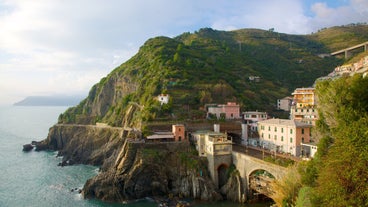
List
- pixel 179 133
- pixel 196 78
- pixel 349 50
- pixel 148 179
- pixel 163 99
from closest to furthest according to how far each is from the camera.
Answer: pixel 148 179
pixel 179 133
pixel 163 99
pixel 196 78
pixel 349 50

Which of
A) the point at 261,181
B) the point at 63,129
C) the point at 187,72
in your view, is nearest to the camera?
the point at 261,181

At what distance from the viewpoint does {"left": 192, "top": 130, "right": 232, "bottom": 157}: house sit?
4438 centimetres

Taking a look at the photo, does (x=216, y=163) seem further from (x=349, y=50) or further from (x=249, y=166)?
(x=349, y=50)

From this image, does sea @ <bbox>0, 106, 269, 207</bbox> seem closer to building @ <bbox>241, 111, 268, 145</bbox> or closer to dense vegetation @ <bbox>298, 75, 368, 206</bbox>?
dense vegetation @ <bbox>298, 75, 368, 206</bbox>

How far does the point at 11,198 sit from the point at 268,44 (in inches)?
4795

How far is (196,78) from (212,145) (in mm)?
34702

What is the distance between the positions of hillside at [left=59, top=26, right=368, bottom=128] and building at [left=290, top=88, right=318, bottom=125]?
8.39 metres

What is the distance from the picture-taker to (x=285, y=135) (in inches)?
1788

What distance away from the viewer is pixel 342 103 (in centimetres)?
2848

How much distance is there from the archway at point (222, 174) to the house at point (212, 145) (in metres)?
2.20

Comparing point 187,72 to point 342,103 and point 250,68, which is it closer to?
point 250,68

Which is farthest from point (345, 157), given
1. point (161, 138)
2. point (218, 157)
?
point (161, 138)

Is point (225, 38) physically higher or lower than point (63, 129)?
higher

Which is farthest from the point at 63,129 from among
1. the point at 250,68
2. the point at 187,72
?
the point at 250,68
